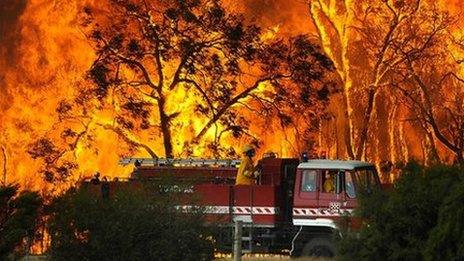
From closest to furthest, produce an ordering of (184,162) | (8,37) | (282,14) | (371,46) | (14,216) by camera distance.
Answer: (14,216), (184,162), (371,46), (282,14), (8,37)

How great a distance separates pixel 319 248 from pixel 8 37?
22705mm

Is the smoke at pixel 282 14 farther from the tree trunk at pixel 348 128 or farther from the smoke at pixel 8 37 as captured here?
the smoke at pixel 8 37

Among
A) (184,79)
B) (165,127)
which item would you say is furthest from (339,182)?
(165,127)

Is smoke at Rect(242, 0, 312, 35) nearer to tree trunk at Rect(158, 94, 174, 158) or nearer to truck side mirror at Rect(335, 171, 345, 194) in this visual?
tree trunk at Rect(158, 94, 174, 158)

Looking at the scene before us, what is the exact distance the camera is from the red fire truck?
20953mm

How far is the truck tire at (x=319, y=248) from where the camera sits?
67.6ft

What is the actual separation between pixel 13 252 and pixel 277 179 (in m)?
9.10

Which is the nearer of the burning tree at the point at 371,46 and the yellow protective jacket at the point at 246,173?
the yellow protective jacket at the point at 246,173

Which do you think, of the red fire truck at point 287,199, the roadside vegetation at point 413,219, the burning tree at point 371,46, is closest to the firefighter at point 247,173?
the red fire truck at point 287,199

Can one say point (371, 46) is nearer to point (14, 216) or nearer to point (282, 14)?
point (282, 14)

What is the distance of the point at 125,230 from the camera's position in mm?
14234

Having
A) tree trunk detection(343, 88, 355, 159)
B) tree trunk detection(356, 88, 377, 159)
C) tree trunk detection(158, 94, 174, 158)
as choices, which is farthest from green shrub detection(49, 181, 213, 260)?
tree trunk detection(343, 88, 355, 159)

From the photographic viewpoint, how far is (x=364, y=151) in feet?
115

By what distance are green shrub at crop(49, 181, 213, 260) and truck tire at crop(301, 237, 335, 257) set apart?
20.4 feet
